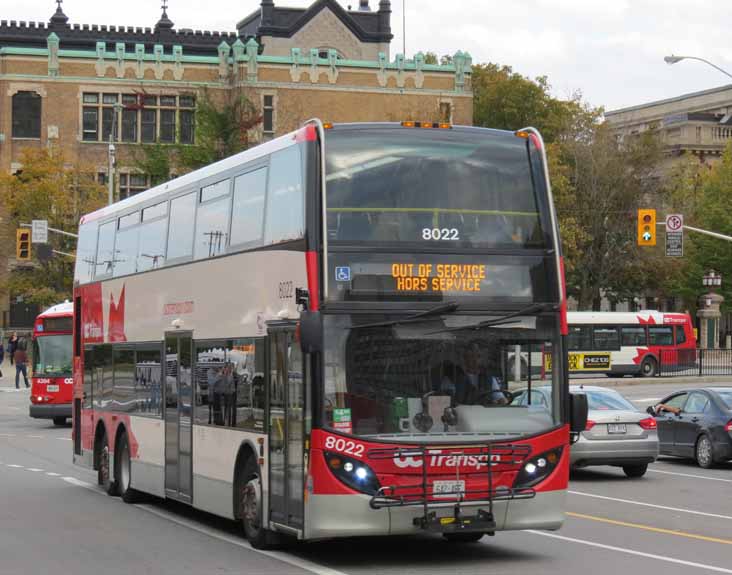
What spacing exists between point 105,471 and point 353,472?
905 centimetres

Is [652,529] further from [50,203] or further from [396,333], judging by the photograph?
[50,203]

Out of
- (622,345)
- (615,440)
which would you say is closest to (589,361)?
(622,345)

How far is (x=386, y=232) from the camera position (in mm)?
12531

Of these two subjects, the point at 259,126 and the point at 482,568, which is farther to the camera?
the point at 259,126

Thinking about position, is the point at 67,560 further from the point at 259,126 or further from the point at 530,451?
the point at 259,126

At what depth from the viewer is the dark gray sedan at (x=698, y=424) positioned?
78.2 ft

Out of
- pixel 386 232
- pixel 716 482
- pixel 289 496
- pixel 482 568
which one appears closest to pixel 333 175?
pixel 386 232

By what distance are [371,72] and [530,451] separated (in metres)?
70.3

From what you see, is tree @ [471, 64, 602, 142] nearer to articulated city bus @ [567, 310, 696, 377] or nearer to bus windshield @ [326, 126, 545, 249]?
articulated city bus @ [567, 310, 696, 377]

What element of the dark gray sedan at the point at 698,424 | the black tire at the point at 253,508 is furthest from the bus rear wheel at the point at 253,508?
the dark gray sedan at the point at 698,424

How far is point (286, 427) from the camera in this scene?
12.8 metres

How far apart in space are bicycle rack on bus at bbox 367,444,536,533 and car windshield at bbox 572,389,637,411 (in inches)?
393

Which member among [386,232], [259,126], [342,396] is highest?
[259,126]

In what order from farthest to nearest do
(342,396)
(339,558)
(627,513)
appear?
(627,513) < (339,558) < (342,396)
